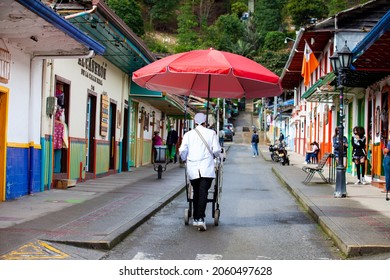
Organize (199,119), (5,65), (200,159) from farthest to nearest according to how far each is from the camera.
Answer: (5,65) → (199,119) → (200,159)

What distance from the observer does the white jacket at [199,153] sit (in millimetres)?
9039

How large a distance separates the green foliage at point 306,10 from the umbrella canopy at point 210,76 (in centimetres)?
7639

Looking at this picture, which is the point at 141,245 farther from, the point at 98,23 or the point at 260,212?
the point at 98,23

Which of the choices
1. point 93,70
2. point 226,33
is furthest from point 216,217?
point 226,33

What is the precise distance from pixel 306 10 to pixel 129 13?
1023 inches

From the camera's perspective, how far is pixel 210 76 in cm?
1055

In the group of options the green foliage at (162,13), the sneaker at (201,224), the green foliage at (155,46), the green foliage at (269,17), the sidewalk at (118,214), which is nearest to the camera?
the sidewalk at (118,214)

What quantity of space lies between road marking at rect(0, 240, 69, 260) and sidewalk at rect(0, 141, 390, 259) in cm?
4

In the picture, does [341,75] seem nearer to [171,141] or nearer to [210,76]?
[210,76]

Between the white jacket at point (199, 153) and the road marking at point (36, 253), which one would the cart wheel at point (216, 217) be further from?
the road marking at point (36, 253)

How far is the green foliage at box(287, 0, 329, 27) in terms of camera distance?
85125 mm

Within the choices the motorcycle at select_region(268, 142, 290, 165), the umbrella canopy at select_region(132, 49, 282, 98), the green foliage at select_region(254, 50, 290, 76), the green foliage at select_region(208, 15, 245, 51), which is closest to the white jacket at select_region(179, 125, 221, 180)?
the umbrella canopy at select_region(132, 49, 282, 98)

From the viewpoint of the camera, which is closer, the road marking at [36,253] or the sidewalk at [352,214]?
the road marking at [36,253]

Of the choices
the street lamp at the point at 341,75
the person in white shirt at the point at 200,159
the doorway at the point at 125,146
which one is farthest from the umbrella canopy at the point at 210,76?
the doorway at the point at 125,146
